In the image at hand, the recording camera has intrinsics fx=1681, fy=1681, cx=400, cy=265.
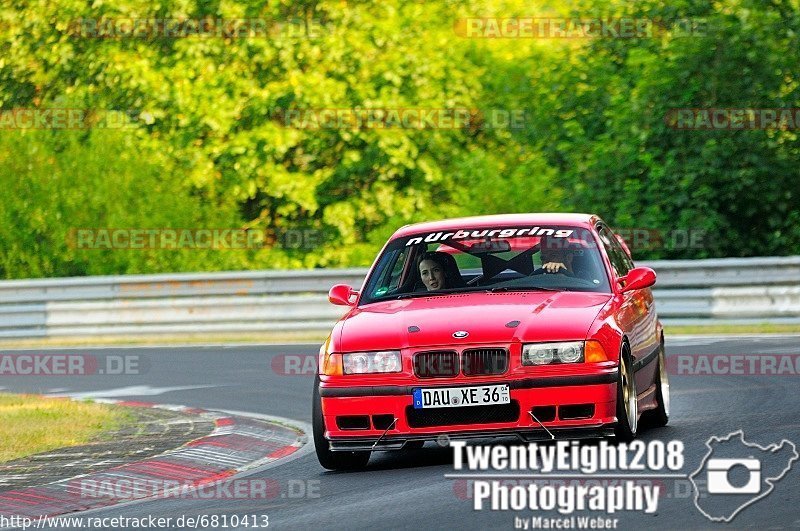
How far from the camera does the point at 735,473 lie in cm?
896

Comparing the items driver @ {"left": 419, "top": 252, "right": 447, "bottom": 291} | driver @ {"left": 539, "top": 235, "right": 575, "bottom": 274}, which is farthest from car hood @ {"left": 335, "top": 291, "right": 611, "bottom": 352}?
driver @ {"left": 419, "top": 252, "right": 447, "bottom": 291}

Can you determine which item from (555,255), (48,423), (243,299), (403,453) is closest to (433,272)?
(555,255)

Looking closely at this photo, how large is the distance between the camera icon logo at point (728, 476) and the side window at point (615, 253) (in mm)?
2272

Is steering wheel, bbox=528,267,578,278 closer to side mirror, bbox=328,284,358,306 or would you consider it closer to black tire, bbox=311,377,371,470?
side mirror, bbox=328,284,358,306

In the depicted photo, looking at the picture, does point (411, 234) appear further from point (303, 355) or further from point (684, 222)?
point (684, 222)

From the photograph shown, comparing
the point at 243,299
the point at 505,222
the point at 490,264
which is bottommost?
the point at 243,299

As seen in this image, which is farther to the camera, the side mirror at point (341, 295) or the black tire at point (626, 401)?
the side mirror at point (341, 295)

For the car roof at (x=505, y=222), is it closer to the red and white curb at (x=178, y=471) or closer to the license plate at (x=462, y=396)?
the red and white curb at (x=178, y=471)

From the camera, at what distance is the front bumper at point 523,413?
9539 millimetres

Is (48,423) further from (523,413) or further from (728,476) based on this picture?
(728,476)

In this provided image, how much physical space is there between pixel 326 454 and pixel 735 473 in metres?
2.55

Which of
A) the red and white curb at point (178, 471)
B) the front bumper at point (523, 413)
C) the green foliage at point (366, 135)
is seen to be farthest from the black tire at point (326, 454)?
the green foliage at point (366, 135)

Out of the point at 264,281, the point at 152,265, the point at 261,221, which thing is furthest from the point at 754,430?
the point at 261,221

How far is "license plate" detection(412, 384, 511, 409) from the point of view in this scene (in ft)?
31.4
